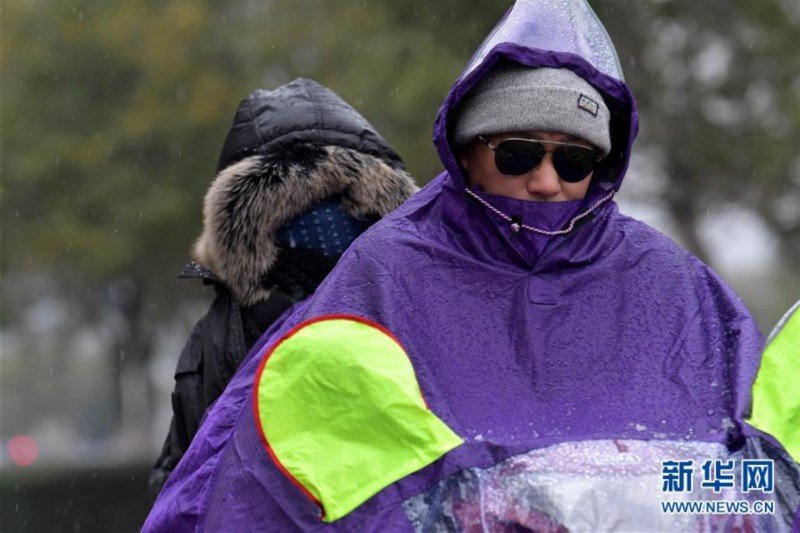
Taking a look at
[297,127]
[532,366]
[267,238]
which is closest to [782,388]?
[532,366]

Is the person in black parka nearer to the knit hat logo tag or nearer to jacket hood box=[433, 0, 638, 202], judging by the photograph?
jacket hood box=[433, 0, 638, 202]

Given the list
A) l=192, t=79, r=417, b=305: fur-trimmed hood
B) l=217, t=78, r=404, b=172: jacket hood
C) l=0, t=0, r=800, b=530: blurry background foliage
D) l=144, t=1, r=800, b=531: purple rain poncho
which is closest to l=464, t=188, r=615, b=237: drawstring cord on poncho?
l=144, t=1, r=800, b=531: purple rain poncho

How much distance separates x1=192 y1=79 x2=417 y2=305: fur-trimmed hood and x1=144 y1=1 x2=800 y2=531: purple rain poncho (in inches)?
36.1

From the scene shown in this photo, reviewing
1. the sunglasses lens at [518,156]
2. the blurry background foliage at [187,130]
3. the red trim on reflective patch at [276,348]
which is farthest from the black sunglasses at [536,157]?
the blurry background foliage at [187,130]

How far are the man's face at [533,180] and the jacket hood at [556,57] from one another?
56 millimetres

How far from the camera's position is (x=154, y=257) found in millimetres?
24469

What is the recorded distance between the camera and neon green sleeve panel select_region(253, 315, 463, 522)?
110 inches

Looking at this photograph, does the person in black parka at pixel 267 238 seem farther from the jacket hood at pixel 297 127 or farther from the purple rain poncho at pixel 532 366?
the purple rain poncho at pixel 532 366

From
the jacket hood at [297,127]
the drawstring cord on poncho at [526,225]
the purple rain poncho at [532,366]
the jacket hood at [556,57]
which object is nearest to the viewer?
the purple rain poncho at [532,366]

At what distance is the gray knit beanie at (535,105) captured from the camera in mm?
3174

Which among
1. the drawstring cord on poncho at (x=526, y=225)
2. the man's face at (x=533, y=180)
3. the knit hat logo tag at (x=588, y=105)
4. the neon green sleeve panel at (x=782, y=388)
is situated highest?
the knit hat logo tag at (x=588, y=105)

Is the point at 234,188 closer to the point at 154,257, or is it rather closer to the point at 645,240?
the point at 645,240

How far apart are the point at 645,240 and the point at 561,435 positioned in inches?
23.7

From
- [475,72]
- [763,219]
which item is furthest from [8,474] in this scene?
[475,72]
